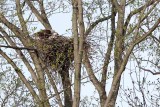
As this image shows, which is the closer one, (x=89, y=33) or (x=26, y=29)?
(x=26, y=29)

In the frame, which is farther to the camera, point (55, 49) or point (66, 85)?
point (55, 49)

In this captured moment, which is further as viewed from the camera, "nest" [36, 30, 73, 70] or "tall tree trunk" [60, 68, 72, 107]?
"nest" [36, 30, 73, 70]

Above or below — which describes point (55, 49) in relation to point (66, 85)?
above

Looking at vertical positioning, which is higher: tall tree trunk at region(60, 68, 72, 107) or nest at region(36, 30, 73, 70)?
nest at region(36, 30, 73, 70)

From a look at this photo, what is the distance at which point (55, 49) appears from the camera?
7.44 meters

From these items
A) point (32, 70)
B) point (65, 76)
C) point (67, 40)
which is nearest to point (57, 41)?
point (67, 40)

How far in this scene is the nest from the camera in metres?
7.08

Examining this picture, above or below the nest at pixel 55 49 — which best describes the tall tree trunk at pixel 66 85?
below

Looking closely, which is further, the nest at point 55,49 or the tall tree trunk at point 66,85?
the nest at point 55,49

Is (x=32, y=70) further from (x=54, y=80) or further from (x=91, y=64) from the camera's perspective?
(x=91, y=64)

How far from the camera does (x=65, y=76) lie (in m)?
7.06

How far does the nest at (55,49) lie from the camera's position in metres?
7.08

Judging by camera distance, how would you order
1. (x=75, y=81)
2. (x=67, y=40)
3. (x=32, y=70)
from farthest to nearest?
1. (x=67, y=40)
2. (x=32, y=70)
3. (x=75, y=81)

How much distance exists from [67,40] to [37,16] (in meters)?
1.13
